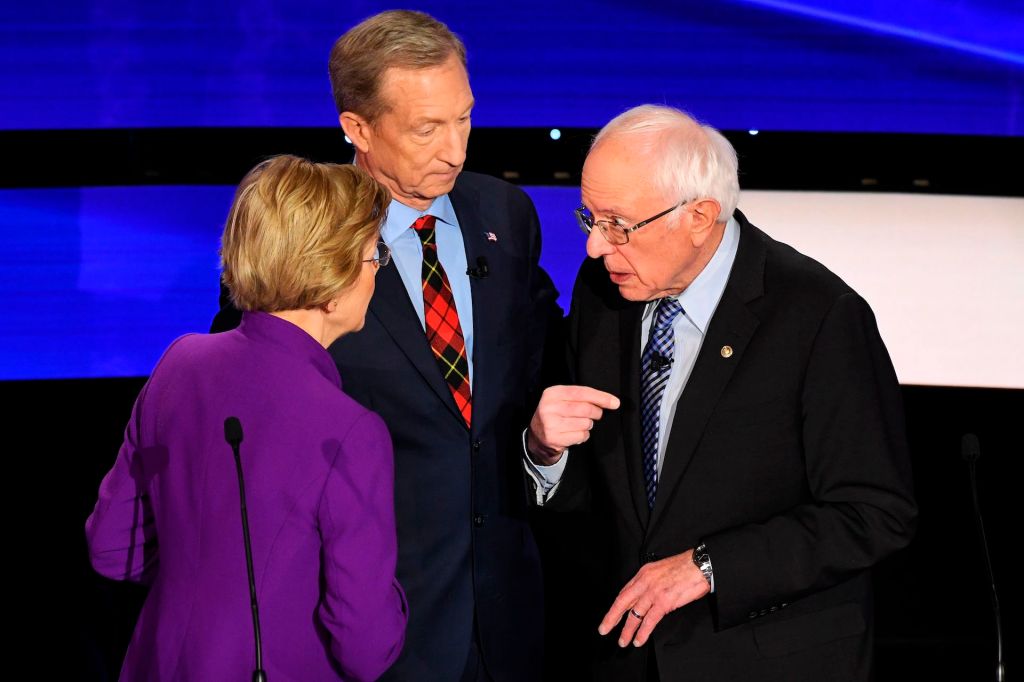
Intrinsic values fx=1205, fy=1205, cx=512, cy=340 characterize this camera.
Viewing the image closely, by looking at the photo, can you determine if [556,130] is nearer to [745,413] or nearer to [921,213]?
[921,213]

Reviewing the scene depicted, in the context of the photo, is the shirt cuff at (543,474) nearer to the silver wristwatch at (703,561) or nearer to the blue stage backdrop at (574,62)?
the silver wristwatch at (703,561)

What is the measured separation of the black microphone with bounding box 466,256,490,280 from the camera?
276 cm

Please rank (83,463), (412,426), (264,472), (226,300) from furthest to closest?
(83,463)
(226,300)
(412,426)
(264,472)

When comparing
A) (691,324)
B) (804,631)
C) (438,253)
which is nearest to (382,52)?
(438,253)

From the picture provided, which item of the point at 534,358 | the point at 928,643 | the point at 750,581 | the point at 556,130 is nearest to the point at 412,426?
the point at 534,358

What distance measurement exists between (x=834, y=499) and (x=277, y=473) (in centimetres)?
105

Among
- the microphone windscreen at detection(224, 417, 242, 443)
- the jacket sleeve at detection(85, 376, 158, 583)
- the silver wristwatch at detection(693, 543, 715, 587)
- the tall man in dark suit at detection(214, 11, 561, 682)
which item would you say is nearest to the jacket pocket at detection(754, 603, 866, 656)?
the silver wristwatch at detection(693, 543, 715, 587)

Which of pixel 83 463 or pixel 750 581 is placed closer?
pixel 750 581

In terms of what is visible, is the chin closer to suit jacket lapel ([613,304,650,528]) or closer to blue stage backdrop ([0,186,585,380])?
suit jacket lapel ([613,304,650,528])

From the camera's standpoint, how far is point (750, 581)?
2268 millimetres

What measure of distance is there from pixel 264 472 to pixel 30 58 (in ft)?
8.05

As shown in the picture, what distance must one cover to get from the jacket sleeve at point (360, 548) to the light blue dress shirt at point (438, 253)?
0.66 m

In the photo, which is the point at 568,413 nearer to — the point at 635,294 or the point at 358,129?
the point at 635,294

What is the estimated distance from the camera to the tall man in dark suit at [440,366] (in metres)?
2.65
